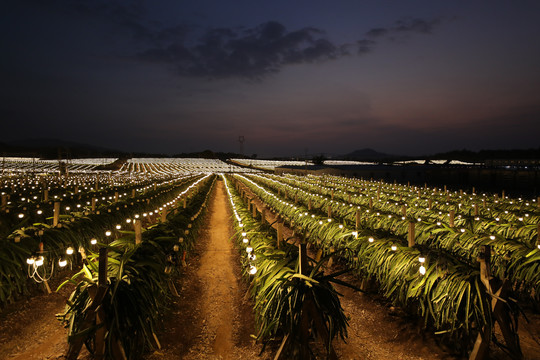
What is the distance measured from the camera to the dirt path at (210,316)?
14.8ft

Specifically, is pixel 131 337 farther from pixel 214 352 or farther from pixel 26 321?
pixel 26 321

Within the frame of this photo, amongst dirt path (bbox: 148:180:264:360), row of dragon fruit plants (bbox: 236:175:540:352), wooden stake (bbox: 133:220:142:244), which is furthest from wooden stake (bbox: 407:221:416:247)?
wooden stake (bbox: 133:220:142:244)

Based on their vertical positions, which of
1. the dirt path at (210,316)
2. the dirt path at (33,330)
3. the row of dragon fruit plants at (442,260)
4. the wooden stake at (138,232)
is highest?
the wooden stake at (138,232)

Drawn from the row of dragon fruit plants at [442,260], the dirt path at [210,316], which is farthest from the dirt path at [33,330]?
the row of dragon fruit plants at [442,260]

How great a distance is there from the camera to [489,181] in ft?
109

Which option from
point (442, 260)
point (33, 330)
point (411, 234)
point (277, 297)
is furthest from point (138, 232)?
point (442, 260)

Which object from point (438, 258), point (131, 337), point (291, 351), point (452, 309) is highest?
point (438, 258)

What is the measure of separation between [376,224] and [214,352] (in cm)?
634

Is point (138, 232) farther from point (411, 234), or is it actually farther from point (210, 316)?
point (411, 234)

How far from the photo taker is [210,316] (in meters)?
5.59

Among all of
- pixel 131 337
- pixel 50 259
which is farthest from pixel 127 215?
pixel 131 337

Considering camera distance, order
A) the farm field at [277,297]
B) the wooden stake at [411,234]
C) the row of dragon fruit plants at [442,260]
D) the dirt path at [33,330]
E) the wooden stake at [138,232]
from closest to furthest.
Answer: the farm field at [277,297]
the row of dragon fruit plants at [442,260]
the dirt path at [33,330]
the wooden stake at [138,232]
the wooden stake at [411,234]

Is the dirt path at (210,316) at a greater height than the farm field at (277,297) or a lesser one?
lesser

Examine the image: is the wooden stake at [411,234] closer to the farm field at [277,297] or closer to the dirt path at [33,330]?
the farm field at [277,297]
